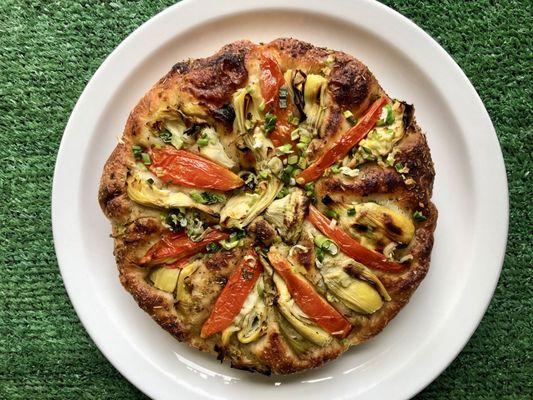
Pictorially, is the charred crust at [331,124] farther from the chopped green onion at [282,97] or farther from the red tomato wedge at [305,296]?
the red tomato wedge at [305,296]

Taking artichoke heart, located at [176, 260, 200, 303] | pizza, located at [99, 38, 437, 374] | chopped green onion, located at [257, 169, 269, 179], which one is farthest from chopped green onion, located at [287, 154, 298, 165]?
artichoke heart, located at [176, 260, 200, 303]

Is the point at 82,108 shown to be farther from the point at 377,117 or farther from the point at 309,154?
the point at 377,117

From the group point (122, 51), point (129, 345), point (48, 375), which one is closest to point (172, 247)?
point (129, 345)

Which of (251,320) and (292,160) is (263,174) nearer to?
(292,160)

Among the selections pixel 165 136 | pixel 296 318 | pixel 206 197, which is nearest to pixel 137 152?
pixel 165 136

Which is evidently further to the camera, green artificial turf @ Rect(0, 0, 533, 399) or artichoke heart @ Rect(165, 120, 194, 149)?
green artificial turf @ Rect(0, 0, 533, 399)

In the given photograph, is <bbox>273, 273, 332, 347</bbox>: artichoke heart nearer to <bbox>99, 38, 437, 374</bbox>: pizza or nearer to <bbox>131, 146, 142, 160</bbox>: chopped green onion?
<bbox>99, 38, 437, 374</bbox>: pizza
